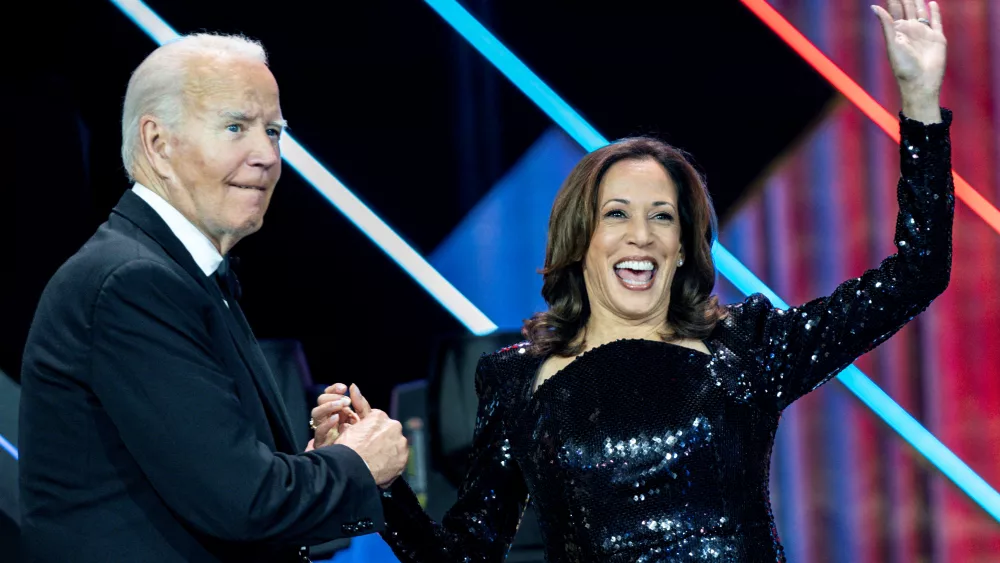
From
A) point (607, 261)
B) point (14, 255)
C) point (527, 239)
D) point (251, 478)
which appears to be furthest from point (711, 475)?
point (14, 255)

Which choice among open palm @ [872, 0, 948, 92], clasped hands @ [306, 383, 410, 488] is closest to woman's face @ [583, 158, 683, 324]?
open palm @ [872, 0, 948, 92]

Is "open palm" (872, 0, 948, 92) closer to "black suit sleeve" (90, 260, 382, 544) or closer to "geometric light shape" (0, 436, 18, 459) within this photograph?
"black suit sleeve" (90, 260, 382, 544)

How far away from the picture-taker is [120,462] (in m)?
1.28

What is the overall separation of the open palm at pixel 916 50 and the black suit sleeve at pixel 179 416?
1.12 meters

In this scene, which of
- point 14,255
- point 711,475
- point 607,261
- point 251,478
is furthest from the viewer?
point 14,255

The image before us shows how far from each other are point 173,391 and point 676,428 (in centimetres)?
85

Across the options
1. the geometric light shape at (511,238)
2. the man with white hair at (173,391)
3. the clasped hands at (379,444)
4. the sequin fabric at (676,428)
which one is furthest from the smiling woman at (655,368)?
the geometric light shape at (511,238)

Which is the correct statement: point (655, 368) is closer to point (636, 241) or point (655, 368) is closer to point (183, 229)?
point (636, 241)

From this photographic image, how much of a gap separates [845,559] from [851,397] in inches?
19.5

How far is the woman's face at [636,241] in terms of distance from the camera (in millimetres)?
1872

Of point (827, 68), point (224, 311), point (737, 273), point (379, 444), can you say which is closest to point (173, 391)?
point (224, 311)

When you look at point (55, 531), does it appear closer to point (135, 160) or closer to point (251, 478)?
point (251, 478)

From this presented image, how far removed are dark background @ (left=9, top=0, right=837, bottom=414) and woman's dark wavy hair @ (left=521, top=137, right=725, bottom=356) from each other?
4.30 feet

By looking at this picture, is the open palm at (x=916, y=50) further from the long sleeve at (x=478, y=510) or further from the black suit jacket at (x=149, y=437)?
the black suit jacket at (x=149, y=437)
